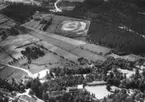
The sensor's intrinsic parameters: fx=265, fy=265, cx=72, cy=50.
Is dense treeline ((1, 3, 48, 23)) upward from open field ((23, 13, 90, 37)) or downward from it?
downward

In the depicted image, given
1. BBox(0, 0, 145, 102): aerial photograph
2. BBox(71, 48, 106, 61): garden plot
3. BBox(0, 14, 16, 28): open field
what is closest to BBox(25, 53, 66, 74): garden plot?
BBox(0, 0, 145, 102): aerial photograph

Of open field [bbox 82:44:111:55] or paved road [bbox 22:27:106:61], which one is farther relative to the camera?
open field [bbox 82:44:111:55]

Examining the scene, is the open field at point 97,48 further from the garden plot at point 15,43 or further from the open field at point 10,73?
the open field at point 10,73

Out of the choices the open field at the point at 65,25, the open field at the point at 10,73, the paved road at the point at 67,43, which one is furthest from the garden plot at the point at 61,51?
the open field at the point at 10,73

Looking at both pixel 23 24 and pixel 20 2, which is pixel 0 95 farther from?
pixel 20 2

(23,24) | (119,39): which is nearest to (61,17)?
(23,24)

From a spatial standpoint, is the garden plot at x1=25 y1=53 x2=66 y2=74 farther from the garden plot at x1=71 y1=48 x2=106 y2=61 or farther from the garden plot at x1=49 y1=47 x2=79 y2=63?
the garden plot at x1=71 y1=48 x2=106 y2=61

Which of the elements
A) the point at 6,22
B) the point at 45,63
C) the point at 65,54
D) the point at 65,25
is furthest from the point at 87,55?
the point at 6,22
